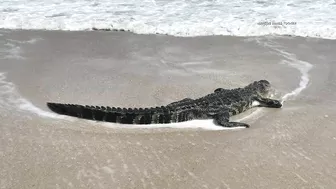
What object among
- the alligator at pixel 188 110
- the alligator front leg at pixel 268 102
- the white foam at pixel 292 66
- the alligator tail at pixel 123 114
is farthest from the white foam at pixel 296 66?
the alligator tail at pixel 123 114

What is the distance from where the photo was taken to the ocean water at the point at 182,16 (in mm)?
10641

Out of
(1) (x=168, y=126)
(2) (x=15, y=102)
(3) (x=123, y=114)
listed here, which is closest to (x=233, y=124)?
(1) (x=168, y=126)

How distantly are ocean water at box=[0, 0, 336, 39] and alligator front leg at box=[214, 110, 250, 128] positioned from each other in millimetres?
4759

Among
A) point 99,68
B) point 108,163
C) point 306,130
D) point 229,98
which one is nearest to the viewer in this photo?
point 108,163

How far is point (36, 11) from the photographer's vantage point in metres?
12.7

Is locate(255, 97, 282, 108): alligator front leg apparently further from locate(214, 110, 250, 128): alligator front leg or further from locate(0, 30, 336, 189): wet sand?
locate(214, 110, 250, 128): alligator front leg

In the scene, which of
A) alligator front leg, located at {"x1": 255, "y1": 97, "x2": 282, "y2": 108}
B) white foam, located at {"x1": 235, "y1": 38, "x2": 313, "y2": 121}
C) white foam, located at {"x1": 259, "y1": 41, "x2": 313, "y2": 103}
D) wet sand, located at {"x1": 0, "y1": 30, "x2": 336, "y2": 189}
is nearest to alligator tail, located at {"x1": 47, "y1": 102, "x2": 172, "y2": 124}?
wet sand, located at {"x1": 0, "y1": 30, "x2": 336, "y2": 189}

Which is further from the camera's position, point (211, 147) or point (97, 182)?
point (211, 147)

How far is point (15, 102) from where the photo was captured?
6.34m

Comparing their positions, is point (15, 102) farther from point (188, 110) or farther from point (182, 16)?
point (182, 16)

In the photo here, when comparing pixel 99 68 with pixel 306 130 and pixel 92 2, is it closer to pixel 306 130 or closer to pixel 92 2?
pixel 306 130

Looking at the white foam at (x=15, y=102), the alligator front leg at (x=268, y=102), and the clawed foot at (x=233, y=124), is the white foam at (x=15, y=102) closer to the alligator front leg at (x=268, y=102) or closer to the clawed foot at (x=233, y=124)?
the clawed foot at (x=233, y=124)

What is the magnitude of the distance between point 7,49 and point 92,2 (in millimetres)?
5064

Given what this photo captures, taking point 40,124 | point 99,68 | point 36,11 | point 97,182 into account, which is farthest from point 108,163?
point 36,11
